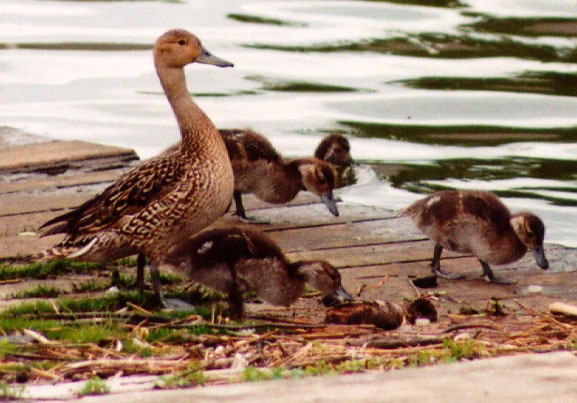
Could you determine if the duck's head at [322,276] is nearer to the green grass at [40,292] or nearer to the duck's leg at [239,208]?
the green grass at [40,292]

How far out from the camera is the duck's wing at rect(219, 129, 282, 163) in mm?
8438

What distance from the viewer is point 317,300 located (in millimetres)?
6617

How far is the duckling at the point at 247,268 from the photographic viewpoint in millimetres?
6066

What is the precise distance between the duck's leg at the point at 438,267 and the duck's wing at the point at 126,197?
1558 mm

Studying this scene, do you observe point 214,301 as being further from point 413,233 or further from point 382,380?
point 382,380

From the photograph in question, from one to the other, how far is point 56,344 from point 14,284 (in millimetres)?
1614

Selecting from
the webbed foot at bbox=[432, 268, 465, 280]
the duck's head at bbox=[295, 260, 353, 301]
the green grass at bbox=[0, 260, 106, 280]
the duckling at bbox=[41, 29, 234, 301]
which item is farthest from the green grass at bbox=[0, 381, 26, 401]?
the webbed foot at bbox=[432, 268, 465, 280]

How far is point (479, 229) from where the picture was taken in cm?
718

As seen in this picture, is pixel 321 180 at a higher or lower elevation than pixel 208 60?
lower

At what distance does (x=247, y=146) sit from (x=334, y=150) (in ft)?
5.20

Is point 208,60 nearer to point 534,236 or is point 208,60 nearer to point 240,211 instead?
point 240,211

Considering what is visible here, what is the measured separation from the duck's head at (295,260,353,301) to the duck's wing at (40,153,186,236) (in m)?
0.78

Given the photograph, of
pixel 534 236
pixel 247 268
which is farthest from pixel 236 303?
pixel 534 236

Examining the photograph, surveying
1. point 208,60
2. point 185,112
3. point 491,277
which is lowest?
point 491,277
